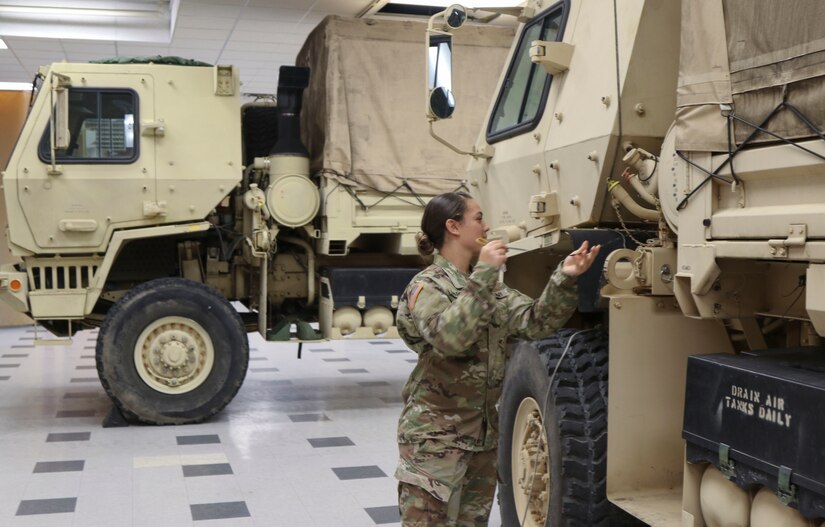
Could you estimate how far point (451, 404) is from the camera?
3.09 meters

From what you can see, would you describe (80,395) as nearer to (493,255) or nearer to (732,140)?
(493,255)

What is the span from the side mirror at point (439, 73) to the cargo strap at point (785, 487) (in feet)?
7.17

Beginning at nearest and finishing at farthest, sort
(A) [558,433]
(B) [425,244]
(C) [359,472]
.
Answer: (B) [425,244]
(A) [558,433]
(C) [359,472]

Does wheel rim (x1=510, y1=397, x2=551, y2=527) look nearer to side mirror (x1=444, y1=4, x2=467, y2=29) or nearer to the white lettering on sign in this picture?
the white lettering on sign

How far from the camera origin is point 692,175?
2879mm

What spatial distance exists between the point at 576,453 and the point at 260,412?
4.88m

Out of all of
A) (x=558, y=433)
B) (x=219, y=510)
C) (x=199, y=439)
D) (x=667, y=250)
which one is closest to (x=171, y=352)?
(x=199, y=439)

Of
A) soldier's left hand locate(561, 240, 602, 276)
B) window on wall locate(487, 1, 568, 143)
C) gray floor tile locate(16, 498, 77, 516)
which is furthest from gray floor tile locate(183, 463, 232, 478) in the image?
soldier's left hand locate(561, 240, 602, 276)

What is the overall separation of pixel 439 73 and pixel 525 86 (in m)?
0.55

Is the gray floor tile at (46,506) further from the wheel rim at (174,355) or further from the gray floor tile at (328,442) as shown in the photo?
the wheel rim at (174,355)

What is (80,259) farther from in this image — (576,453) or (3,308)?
(3,308)

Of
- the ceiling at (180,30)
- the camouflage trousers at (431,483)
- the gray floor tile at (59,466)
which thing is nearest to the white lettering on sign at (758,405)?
the camouflage trousers at (431,483)

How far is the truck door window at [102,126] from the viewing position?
7.55m

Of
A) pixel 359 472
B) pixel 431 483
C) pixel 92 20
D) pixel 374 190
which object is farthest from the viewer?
pixel 92 20
